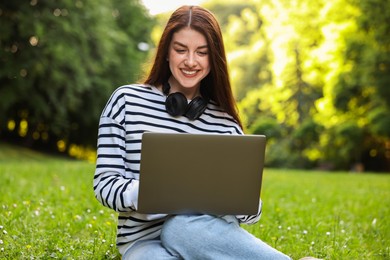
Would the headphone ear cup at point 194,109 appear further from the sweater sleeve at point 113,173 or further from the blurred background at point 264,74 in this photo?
the blurred background at point 264,74

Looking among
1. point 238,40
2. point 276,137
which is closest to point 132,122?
point 276,137

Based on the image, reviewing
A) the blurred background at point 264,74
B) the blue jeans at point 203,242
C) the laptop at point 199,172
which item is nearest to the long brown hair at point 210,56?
the laptop at point 199,172

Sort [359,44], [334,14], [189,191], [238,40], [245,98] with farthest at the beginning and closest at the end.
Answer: [238,40] < [245,98] < [334,14] < [359,44] < [189,191]

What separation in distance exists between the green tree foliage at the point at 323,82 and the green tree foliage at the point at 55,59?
19.5 feet

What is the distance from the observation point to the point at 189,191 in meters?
2.37

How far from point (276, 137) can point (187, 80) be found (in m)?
24.2

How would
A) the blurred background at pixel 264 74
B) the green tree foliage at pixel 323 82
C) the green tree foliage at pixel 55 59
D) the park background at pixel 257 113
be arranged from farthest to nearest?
the green tree foliage at pixel 323 82
the blurred background at pixel 264 74
the green tree foliage at pixel 55 59
the park background at pixel 257 113

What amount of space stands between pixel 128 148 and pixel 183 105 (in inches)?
12.8

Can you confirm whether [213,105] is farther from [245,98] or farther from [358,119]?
[245,98]

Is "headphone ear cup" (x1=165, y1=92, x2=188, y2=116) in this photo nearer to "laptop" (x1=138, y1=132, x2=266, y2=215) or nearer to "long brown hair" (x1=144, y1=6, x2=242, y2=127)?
"long brown hair" (x1=144, y1=6, x2=242, y2=127)

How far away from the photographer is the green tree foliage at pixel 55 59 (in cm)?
1741

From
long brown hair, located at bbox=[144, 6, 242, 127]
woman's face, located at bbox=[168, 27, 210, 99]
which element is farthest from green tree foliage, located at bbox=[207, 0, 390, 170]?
woman's face, located at bbox=[168, 27, 210, 99]

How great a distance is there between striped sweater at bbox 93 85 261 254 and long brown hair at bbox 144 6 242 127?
0.13 metres

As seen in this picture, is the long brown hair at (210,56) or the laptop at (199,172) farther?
the long brown hair at (210,56)
